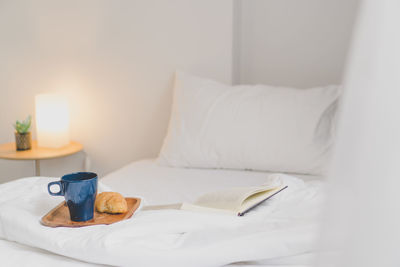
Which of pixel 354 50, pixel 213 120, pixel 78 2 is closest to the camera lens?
pixel 354 50

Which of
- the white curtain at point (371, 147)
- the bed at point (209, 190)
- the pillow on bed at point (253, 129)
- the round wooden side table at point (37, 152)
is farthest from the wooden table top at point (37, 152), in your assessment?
the white curtain at point (371, 147)

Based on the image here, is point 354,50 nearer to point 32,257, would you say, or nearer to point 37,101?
point 32,257

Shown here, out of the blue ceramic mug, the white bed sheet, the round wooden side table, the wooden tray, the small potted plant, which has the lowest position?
the round wooden side table

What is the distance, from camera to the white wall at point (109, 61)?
2.22 m

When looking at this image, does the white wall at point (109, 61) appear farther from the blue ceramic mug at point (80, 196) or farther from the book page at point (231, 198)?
the blue ceramic mug at point (80, 196)

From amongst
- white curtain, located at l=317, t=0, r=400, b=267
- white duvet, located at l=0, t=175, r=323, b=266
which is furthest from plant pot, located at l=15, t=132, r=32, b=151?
white curtain, located at l=317, t=0, r=400, b=267

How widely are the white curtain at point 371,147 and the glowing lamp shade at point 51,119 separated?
6.89 ft

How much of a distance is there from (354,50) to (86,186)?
2.50 feet

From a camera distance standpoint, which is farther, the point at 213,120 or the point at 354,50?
the point at 213,120

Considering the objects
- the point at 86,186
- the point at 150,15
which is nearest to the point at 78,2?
the point at 150,15

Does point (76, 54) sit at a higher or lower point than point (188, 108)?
higher

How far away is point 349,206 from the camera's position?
35 centimetres

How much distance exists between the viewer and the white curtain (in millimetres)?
327

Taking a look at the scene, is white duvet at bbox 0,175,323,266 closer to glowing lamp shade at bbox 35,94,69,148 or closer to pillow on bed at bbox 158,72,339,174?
pillow on bed at bbox 158,72,339,174
